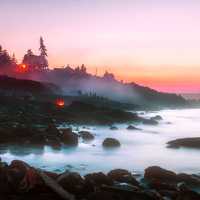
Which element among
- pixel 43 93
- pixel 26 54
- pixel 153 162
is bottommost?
pixel 153 162

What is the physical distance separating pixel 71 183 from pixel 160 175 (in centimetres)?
432

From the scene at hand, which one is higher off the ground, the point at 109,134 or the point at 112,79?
the point at 112,79

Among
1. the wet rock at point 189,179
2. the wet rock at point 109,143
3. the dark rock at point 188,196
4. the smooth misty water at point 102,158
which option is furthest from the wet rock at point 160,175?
the wet rock at point 109,143

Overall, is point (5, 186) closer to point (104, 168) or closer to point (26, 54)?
point (104, 168)

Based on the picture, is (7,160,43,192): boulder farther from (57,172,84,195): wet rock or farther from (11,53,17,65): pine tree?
(11,53,17,65): pine tree

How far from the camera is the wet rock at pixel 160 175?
14612 millimetres

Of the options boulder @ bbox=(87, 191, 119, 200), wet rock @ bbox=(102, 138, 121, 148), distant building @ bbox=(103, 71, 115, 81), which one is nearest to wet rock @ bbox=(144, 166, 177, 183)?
boulder @ bbox=(87, 191, 119, 200)

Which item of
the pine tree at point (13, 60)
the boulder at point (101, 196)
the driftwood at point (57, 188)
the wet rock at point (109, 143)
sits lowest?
the wet rock at point (109, 143)

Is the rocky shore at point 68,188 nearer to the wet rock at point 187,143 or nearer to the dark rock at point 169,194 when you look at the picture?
the dark rock at point 169,194

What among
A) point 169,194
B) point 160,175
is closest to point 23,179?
point 169,194

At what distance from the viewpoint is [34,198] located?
Result: 10953 millimetres

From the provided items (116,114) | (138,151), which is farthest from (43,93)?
(138,151)

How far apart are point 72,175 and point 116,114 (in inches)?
1573

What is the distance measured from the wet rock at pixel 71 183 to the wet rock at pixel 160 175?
3.73m
